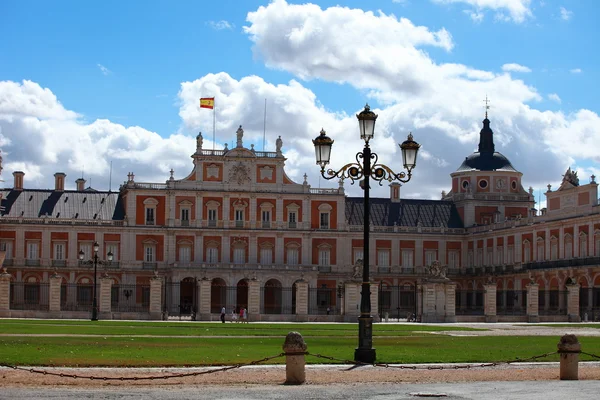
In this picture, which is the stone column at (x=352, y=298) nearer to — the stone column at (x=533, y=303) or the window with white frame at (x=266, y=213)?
the stone column at (x=533, y=303)

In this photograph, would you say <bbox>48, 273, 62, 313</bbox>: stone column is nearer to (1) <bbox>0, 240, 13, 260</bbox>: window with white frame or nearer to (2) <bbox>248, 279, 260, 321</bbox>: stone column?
(2) <bbox>248, 279, 260, 321</bbox>: stone column

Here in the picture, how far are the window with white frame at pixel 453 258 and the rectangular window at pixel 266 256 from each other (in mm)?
16086

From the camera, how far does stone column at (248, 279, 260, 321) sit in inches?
2416

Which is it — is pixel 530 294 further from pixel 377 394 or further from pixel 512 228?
pixel 377 394

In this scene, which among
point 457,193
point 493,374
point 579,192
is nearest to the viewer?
point 493,374

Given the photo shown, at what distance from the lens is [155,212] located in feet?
295

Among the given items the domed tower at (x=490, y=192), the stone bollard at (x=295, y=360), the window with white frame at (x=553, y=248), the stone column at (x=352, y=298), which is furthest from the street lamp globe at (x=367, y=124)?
the domed tower at (x=490, y=192)

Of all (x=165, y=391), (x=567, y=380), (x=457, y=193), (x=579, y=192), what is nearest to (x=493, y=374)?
(x=567, y=380)

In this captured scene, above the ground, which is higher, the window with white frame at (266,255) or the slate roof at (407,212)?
the slate roof at (407,212)

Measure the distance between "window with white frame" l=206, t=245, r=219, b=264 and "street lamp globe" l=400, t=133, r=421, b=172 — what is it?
65.1 m

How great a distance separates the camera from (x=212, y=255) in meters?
90.2

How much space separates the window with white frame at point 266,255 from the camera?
9088cm

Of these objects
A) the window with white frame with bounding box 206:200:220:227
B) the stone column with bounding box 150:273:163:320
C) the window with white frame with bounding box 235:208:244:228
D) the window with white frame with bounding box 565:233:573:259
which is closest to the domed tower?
the window with white frame with bounding box 565:233:573:259

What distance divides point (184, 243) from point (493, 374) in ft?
227
